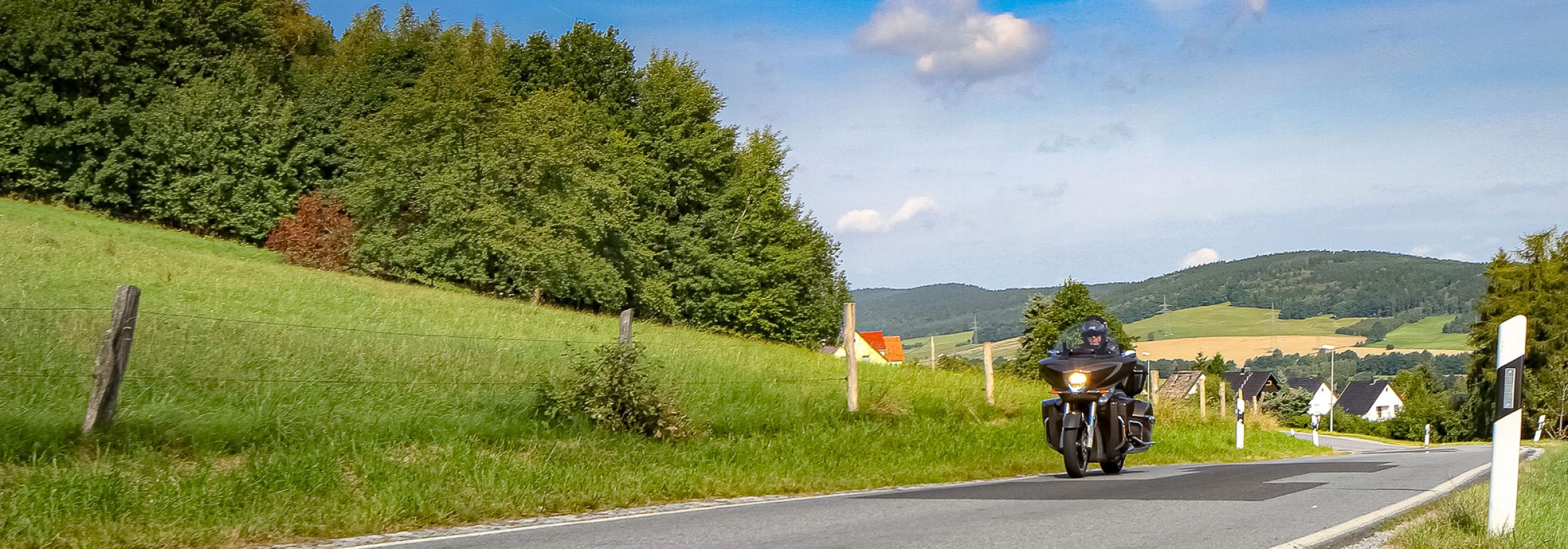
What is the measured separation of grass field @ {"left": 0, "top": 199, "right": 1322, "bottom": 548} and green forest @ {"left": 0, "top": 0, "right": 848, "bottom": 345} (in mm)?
21155

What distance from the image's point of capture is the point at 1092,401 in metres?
12.3

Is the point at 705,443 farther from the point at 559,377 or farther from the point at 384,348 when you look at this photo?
the point at 384,348

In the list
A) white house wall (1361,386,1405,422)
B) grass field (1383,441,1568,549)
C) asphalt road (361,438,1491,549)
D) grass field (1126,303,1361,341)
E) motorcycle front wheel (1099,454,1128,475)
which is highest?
grass field (1126,303,1361,341)

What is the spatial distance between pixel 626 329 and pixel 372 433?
357 centimetres

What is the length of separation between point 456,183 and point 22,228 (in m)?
15.3

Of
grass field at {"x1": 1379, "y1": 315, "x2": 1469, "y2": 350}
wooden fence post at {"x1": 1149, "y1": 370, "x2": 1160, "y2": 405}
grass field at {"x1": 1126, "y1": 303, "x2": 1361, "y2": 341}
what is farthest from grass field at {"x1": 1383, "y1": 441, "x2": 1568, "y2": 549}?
grass field at {"x1": 1379, "y1": 315, "x2": 1469, "y2": 350}

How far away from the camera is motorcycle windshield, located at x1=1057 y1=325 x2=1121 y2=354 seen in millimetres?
12898

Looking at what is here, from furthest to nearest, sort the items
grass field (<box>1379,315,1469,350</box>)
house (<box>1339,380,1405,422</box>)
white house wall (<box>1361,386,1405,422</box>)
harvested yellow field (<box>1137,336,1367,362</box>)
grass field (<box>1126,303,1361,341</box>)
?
grass field (<box>1126,303,1361,341</box>), grass field (<box>1379,315,1469,350</box>), harvested yellow field (<box>1137,336,1367,362</box>), house (<box>1339,380,1405,422</box>), white house wall (<box>1361,386,1405,422</box>)

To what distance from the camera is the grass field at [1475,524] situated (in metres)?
6.54

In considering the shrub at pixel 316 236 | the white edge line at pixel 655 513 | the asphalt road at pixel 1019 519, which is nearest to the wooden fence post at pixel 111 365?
the white edge line at pixel 655 513

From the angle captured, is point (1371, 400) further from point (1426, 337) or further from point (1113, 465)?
point (1113, 465)

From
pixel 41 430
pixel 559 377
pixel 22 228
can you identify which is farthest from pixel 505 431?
pixel 22 228

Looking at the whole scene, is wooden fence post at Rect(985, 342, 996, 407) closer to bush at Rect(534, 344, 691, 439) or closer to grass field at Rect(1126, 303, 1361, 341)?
bush at Rect(534, 344, 691, 439)

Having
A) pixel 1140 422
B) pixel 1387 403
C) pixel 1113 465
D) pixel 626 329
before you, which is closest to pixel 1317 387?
pixel 1387 403
